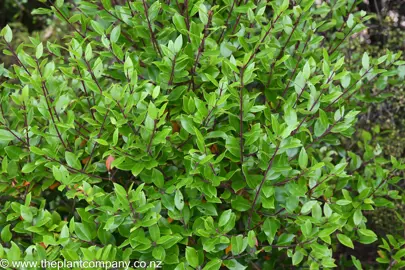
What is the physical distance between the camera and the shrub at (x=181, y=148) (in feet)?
5.47

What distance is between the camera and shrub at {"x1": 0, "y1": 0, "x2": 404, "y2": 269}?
1667 mm

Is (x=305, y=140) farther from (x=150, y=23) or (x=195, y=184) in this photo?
(x=150, y=23)

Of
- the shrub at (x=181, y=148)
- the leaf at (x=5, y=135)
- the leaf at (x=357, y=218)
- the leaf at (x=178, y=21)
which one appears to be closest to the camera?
the shrub at (x=181, y=148)

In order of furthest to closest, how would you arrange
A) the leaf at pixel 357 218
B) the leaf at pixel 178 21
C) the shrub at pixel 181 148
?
the leaf at pixel 357 218 → the leaf at pixel 178 21 → the shrub at pixel 181 148

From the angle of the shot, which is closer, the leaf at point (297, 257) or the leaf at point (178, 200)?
the leaf at point (178, 200)

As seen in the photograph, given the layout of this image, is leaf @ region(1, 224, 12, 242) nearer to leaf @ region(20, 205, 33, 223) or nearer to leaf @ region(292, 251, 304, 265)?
leaf @ region(20, 205, 33, 223)

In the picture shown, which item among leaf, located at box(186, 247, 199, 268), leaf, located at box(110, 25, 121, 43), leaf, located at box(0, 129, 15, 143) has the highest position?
leaf, located at box(110, 25, 121, 43)

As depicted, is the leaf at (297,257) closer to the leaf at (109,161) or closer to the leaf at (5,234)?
the leaf at (109,161)

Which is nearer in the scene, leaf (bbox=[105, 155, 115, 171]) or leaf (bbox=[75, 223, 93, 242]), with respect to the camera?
leaf (bbox=[75, 223, 93, 242])

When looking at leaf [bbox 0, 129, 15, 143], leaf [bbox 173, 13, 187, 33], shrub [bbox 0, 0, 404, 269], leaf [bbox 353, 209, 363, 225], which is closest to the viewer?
shrub [bbox 0, 0, 404, 269]

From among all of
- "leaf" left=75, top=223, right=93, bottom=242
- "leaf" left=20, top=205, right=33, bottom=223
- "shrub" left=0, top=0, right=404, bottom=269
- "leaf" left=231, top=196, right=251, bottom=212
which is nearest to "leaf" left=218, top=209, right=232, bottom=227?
"shrub" left=0, top=0, right=404, bottom=269

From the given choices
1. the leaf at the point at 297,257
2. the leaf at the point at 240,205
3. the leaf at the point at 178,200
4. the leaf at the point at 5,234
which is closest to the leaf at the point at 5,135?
the leaf at the point at 5,234

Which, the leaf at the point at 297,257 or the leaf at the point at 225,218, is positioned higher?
the leaf at the point at 225,218

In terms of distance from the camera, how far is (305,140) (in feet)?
6.48
